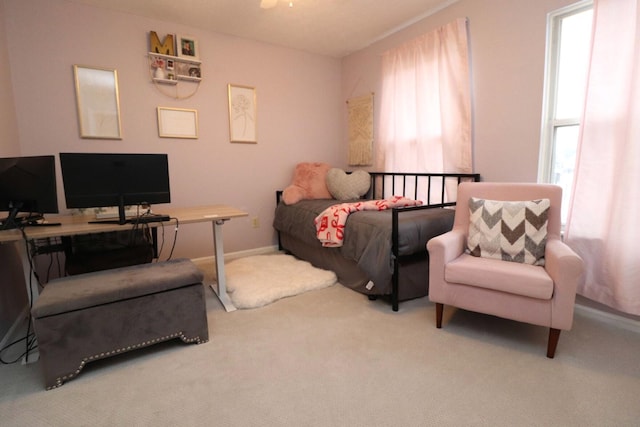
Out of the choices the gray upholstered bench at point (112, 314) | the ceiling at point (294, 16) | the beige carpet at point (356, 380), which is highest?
the ceiling at point (294, 16)

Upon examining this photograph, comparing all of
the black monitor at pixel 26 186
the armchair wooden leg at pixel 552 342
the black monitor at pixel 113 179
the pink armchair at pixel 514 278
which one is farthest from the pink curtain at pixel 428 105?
the black monitor at pixel 26 186

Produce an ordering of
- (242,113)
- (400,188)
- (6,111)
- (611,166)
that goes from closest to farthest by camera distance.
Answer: (611,166) < (6,111) < (400,188) < (242,113)

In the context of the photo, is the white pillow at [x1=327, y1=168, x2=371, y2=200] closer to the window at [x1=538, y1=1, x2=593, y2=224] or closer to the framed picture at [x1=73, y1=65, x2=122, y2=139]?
the window at [x1=538, y1=1, x2=593, y2=224]

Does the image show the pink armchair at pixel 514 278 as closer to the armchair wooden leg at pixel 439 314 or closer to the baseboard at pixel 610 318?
the armchair wooden leg at pixel 439 314

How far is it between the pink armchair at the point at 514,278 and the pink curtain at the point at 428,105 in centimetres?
71

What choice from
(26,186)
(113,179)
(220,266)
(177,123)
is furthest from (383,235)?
(177,123)

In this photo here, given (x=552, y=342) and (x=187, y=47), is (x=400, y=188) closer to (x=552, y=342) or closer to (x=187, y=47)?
(x=552, y=342)

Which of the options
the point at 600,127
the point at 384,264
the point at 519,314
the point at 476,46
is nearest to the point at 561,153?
the point at 600,127

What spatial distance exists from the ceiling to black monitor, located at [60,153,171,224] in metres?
1.60

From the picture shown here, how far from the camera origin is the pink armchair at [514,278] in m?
1.55

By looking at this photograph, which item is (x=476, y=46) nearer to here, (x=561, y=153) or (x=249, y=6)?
(x=561, y=153)

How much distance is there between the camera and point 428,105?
2910 mm

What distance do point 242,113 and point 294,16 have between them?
1100 mm

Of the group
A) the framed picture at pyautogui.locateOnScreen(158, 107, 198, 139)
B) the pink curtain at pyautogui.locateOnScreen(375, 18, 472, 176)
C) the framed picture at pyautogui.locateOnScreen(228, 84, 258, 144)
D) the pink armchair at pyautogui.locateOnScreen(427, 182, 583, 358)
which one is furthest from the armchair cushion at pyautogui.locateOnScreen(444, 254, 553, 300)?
the framed picture at pyautogui.locateOnScreen(158, 107, 198, 139)
